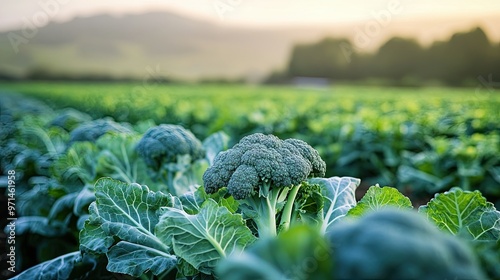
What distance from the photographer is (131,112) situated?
11.2 metres

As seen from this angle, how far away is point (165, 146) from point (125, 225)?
1.11 m

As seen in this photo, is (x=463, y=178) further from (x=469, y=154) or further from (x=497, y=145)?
(x=497, y=145)

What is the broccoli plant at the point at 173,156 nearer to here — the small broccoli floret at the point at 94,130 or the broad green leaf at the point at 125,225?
the broad green leaf at the point at 125,225

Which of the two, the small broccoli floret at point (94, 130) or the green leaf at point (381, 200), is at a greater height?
the green leaf at point (381, 200)

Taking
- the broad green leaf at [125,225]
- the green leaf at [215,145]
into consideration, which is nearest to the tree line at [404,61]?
the green leaf at [215,145]

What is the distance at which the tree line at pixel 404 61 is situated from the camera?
37.3m

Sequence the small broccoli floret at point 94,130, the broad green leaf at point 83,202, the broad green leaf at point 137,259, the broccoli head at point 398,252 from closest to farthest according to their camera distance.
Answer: the broccoli head at point 398,252 → the broad green leaf at point 137,259 → the broad green leaf at point 83,202 → the small broccoli floret at point 94,130

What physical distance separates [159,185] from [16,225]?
176cm

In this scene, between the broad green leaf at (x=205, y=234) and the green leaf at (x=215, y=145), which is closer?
the broad green leaf at (x=205, y=234)

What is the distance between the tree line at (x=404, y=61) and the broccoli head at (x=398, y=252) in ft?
121

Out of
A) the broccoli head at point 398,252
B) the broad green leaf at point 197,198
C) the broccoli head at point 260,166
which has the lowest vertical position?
the broad green leaf at point 197,198

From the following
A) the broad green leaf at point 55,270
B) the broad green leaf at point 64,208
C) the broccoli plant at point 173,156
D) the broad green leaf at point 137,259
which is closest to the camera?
the broad green leaf at point 137,259

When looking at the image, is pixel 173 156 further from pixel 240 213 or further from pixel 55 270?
pixel 240 213

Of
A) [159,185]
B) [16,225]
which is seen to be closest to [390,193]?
[159,185]
